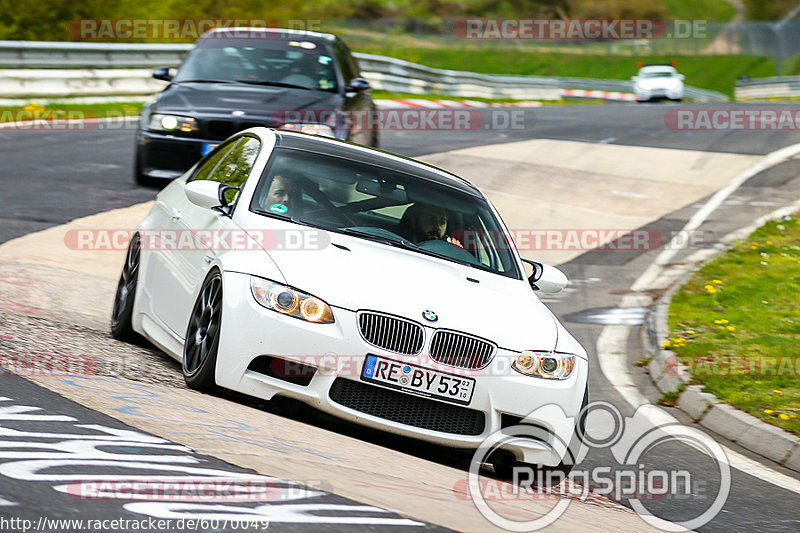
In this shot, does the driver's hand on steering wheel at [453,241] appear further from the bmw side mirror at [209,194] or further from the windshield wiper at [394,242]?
the bmw side mirror at [209,194]

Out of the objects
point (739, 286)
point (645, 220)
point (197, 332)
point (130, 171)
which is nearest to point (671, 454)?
point (197, 332)

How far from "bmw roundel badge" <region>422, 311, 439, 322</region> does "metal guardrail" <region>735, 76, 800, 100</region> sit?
4080cm

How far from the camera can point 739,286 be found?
11562 millimetres

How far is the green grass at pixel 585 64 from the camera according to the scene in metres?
65.9

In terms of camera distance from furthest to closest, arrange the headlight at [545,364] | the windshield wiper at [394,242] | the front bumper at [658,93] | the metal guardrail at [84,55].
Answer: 1. the front bumper at [658,93]
2. the metal guardrail at [84,55]
3. the windshield wiper at [394,242]
4. the headlight at [545,364]

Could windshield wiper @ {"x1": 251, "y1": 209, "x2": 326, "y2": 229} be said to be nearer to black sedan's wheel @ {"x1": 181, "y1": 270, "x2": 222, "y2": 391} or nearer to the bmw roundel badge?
black sedan's wheel @ {"x1": 181, "y1": 270, "x2": 222, "y2": 391}

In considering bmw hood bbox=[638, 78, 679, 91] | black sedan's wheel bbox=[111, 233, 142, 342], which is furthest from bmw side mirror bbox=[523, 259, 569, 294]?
bmw hood bbox=[638, 78, 679, 91]

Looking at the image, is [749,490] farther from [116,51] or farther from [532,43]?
[532,43]

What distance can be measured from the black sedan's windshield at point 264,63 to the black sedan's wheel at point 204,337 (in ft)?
23.8

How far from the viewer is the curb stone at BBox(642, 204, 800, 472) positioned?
7254mm

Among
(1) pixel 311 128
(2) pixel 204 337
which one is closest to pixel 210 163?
(2) pixel 204 337

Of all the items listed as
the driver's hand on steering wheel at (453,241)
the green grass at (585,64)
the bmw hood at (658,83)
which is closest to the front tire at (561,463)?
the driver's hand on steering wheel at (453,241)

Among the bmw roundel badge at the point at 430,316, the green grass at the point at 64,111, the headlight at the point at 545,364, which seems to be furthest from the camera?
the green grass at the point at 64,111

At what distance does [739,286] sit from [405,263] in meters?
6.41
